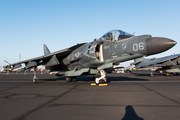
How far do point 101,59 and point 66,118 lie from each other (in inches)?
289

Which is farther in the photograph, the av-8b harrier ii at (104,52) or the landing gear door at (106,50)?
the landing gear door at (106,50)

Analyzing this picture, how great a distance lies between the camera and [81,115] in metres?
3.59

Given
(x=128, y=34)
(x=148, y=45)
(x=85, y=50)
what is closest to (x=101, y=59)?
(x=85, y=50)

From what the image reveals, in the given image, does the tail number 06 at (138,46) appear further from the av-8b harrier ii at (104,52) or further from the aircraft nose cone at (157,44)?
the aircraft nose cone at (157,44)

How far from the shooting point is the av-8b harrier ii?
8086 mm

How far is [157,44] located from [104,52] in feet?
12.1

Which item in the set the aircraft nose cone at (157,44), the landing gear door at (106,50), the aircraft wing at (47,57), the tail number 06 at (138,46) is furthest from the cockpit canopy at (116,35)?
the aircraft wing at (47,57)

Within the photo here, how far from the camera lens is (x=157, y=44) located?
768cm

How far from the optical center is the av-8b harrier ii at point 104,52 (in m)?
8.09

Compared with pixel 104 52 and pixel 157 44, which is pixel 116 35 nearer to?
pixel 104 52

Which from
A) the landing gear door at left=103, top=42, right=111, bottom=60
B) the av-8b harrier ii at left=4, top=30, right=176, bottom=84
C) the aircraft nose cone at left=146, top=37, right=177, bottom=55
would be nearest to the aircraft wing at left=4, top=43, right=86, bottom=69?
the av-8b harrier ii at left=4, top=30, right=176, bottom=84

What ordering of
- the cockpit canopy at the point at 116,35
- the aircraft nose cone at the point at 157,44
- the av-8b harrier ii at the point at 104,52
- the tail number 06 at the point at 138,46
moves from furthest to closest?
1. the cockpit canopy at the point at 116,35
2. the tail number 06 at the point at 138,46
3. the av-8b harrier ii at the point at 104,52
4. the aircraft nose cone at the point at 157,44

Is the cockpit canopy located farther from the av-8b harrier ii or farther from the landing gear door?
the landing gear door

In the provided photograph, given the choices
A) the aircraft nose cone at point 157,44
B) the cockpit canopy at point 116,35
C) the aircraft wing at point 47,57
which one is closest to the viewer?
the aircraft nose cone at point 157,44
